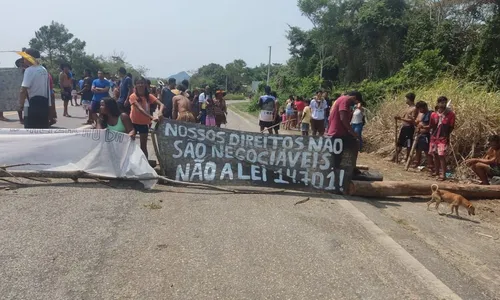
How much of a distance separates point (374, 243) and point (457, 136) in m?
6.56

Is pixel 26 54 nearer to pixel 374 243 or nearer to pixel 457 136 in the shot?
pixel 374 243

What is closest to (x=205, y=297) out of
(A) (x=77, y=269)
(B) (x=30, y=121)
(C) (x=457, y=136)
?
(A) (x=77, y=269)

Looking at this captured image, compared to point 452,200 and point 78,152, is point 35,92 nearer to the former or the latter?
point 78,152

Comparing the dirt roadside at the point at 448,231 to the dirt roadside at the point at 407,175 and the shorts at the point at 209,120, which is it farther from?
the shorts at the point at 209,120

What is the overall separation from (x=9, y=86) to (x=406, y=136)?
11.3m

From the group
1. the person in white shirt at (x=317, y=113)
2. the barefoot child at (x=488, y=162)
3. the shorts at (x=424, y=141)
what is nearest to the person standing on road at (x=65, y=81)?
the person in white shirt at (x=317, y=113)

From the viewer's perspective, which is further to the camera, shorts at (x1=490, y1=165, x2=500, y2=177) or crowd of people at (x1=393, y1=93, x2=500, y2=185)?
shorts at (x1=490, y1=165, x2=500, y2=177)

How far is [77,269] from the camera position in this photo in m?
3.82

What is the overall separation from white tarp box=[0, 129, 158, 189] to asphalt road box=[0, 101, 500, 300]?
0.44m

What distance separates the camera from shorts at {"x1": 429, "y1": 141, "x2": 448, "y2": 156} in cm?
922

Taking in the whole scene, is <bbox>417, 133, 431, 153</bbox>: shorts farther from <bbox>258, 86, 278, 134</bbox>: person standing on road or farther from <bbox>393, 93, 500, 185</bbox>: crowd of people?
<bbox>258, 86, 278, 134</bbox>: person standing on road

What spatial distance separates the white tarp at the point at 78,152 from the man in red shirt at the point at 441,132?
5875 mm

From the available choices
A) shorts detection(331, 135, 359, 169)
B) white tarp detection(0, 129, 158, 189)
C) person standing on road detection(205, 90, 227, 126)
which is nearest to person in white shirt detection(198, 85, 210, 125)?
person standing on road detection(205, 90, 227, 126)

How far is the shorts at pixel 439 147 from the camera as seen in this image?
9.22m
